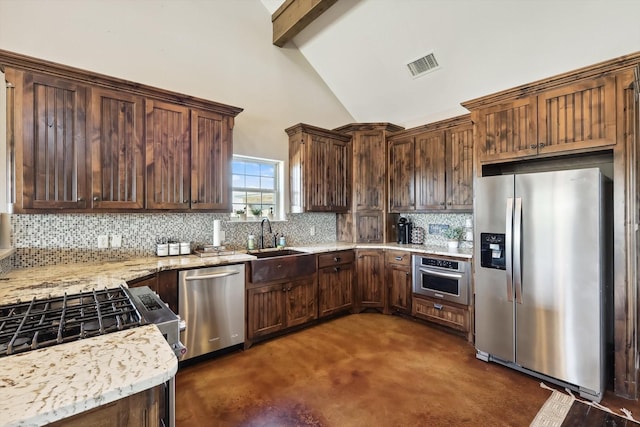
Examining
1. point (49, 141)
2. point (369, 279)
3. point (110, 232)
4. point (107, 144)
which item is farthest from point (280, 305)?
point (49, 141)

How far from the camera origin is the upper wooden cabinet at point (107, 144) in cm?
215

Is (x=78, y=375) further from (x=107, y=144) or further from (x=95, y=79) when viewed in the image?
(x=95, y=79)

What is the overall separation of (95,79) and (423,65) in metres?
3.48

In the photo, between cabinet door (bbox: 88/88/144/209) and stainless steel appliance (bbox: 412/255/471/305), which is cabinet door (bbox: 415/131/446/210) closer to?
stainless steel appliance (bbox: 412/255/471/305)

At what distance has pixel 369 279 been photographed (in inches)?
160

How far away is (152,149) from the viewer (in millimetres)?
2701

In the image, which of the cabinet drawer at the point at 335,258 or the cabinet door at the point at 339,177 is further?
the cabinet door at the point at 339,177

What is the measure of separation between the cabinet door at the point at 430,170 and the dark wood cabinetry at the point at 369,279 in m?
0.91

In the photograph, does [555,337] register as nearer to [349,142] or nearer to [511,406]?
[511,406]

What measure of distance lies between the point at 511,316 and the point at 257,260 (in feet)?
7.89

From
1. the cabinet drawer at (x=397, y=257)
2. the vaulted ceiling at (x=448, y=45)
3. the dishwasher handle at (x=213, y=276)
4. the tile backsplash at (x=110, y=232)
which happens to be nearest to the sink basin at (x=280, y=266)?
the dishwasher handle at (x=213, y=276)

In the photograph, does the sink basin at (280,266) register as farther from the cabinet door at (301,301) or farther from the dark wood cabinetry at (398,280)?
the dark wood cabinetry at (398,280)

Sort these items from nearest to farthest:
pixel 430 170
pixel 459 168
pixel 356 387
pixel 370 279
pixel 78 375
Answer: pixel 78 375
pixel 356 387
pixel 459 168
pixel 430 170
pixel 370 279

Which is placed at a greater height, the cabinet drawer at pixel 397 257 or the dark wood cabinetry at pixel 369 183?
the dark wood cabinetry at pixel 369 183
